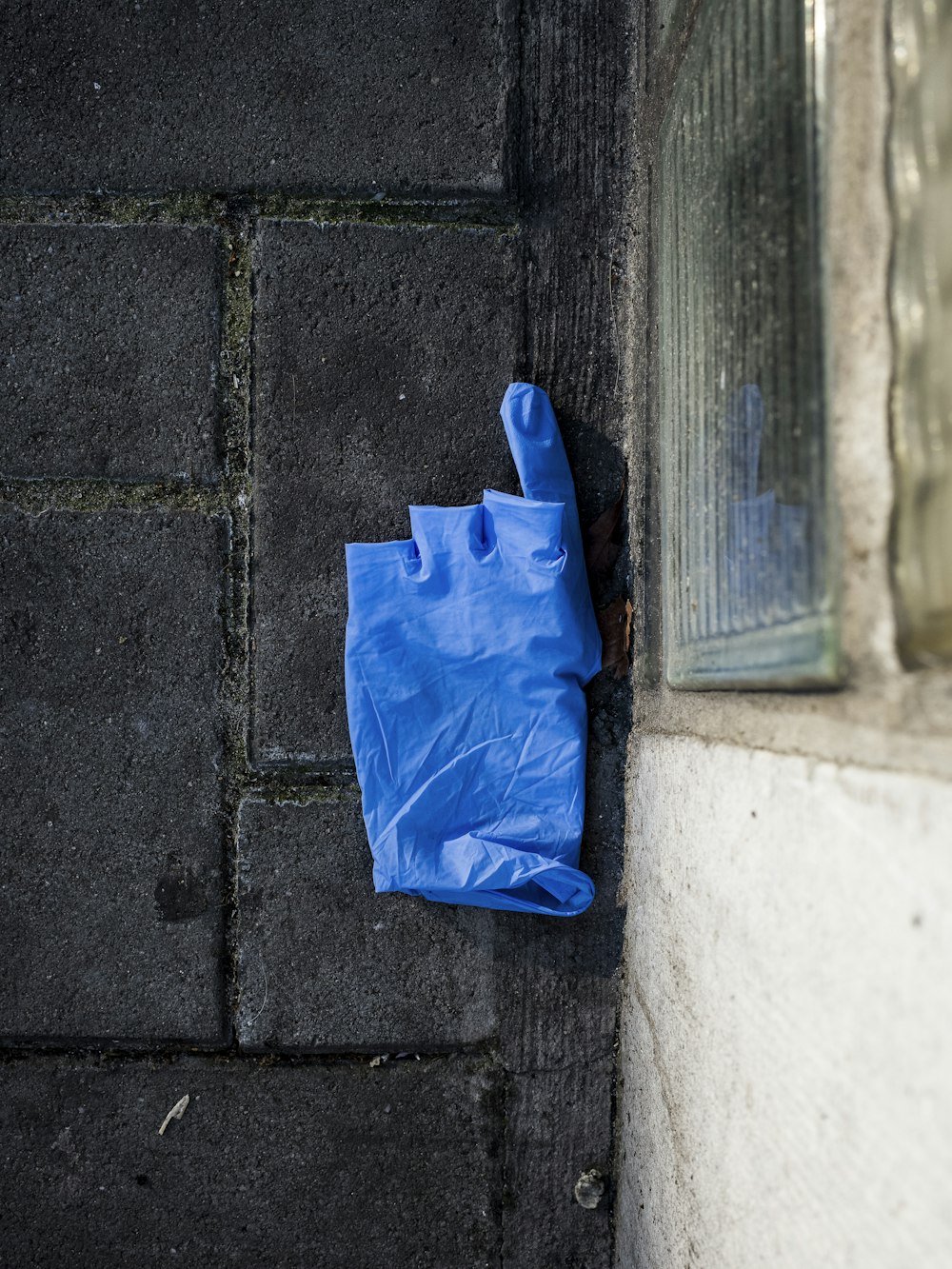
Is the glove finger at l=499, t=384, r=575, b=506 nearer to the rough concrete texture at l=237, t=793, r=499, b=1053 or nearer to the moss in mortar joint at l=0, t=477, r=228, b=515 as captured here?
the moss in mortar joint at l=0, t=477, r=228, b=515

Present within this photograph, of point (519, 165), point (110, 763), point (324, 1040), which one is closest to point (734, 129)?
point (519, 165)

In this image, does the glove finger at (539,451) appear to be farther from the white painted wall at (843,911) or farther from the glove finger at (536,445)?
the white painted wall at (843,911)

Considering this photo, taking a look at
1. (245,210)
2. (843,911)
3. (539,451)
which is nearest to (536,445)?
(539,451)

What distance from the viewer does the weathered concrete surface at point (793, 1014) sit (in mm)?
713

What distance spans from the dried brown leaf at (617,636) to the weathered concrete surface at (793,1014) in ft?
0.68

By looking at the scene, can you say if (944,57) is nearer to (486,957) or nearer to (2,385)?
(486,957)

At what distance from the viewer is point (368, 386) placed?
1.64 m

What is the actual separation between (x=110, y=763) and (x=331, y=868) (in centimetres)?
46

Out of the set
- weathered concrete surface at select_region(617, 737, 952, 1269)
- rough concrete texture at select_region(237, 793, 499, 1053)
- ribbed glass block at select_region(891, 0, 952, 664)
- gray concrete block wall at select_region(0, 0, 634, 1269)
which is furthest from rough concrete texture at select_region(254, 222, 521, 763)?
ribbed glass block at select_region(891, 0, 952, 664)

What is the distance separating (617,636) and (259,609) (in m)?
0.66

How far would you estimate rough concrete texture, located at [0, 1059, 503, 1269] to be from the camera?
5.37ft

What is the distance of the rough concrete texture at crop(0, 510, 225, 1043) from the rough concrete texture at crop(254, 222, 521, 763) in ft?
0.65

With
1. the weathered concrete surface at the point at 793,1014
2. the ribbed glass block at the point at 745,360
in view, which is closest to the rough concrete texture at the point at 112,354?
the ribbed glass block at the point at 745,360

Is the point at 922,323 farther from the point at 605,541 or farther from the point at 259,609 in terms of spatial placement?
the point at 259,609
